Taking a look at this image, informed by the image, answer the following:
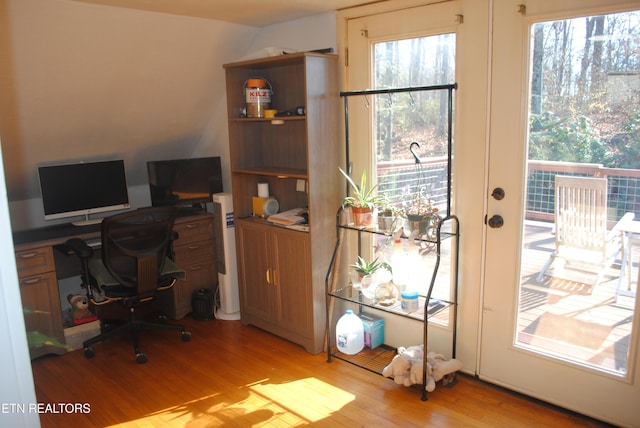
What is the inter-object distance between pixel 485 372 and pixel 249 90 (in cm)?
220

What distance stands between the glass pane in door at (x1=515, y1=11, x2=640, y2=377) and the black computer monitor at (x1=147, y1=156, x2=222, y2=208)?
2.40 meters

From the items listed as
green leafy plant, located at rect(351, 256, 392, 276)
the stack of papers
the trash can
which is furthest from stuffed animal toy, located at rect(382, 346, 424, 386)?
the trash can

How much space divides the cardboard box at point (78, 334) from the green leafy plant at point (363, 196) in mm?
1913

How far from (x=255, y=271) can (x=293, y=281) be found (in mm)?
387

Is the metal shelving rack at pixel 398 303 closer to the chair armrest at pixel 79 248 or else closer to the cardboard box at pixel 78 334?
the chair armrest at pixel 79 248

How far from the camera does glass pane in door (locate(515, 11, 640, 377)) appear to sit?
2.16 meters

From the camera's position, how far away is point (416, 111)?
283 cm

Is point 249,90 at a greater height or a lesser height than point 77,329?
greater

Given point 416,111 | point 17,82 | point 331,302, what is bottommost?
point 331,302

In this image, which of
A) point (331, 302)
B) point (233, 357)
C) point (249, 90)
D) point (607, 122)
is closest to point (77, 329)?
point (233, 357)

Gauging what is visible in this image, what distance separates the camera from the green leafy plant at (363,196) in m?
2.92

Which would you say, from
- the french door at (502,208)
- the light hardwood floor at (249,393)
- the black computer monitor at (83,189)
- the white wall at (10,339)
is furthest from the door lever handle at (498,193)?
the black computer monitor at (83,189)

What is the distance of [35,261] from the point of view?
10.2 ft

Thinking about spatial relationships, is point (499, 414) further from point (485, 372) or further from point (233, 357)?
point (233, 357)
